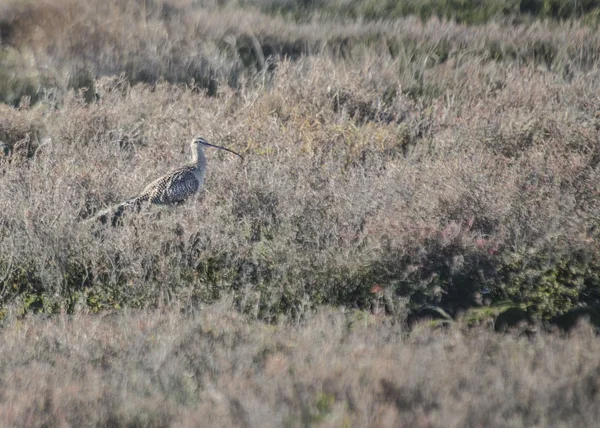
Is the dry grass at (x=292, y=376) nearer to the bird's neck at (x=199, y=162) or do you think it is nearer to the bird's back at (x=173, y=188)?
the bird's back at (x=173, y=188)

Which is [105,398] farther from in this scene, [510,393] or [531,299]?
[531,299]

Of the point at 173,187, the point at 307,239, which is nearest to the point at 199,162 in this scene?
the point at 173,187

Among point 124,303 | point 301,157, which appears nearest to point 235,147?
point 301,157

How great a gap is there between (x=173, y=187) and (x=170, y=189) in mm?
34

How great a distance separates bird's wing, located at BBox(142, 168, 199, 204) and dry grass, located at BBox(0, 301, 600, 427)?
122 inches

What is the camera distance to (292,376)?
4652 mm

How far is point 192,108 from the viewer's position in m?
12.0

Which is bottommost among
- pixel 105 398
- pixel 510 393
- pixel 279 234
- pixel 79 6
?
pixel 79 6

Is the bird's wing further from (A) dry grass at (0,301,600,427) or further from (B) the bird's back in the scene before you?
(A) dry grass at (0,301,600,427)

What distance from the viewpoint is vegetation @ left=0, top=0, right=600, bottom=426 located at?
182 inches

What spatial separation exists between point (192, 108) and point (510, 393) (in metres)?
8.29

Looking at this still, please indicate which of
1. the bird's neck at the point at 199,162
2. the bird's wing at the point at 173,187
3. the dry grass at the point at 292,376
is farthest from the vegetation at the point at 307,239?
the bird's wing at the point at 173,187

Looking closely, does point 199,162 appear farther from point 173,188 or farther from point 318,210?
point 318,210

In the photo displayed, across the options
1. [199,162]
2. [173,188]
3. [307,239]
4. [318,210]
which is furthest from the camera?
[199,162]
